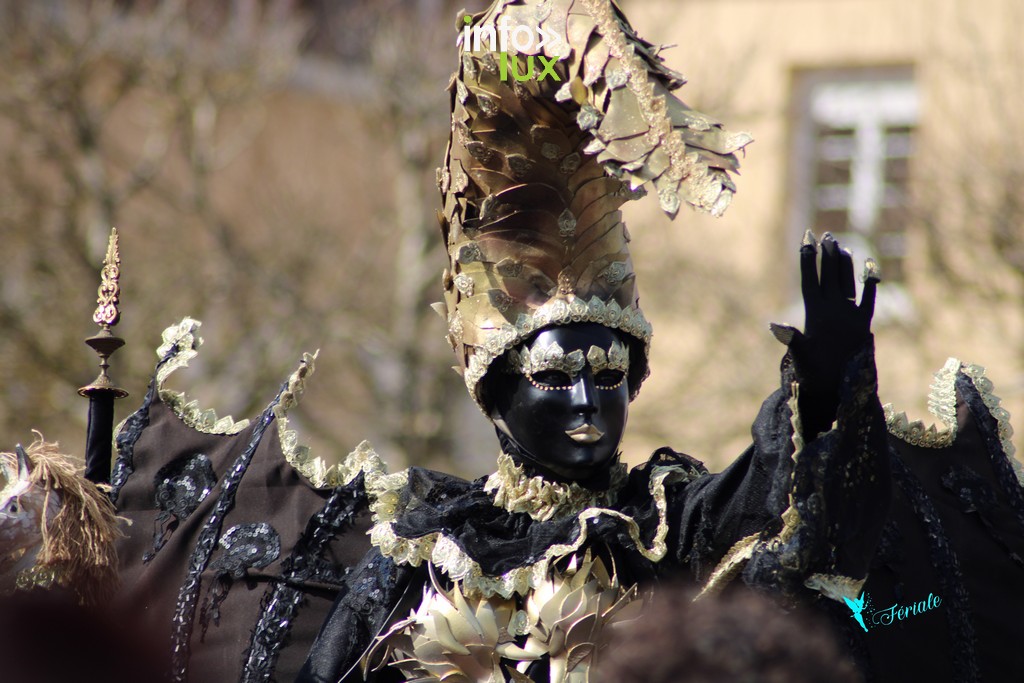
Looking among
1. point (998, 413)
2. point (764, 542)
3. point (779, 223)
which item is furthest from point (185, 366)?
point (779, 223)

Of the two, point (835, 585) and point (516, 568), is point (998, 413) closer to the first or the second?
point (835, 585)

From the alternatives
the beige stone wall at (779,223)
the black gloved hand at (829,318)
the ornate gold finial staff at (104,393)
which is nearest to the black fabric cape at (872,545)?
the black gloved hand at (829,318)

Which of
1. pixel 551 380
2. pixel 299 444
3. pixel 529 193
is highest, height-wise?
pixel 529 193

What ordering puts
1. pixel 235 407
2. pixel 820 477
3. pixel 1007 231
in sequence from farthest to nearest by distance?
pixel 235 407, pixel 1007 231, pixel 820 477

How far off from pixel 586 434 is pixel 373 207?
8298 mm

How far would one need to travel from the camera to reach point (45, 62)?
983 centimetres

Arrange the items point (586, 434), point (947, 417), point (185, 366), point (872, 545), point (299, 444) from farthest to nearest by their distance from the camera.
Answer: point (185, 366) → point (299, 444) → point (947, 417) → point (586, 434) → point (872, 545)

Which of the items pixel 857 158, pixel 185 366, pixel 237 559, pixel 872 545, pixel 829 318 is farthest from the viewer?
pixel 857 158

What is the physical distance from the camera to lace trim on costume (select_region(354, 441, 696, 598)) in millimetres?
3203

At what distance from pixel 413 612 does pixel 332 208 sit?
832cm

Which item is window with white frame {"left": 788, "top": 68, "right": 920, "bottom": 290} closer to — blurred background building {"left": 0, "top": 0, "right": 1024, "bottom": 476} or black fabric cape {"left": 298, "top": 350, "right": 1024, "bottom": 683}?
blurred background building {"left": 0, "top": 0, "right": 1024, "bottom": 476}

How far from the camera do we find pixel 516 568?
332 cm

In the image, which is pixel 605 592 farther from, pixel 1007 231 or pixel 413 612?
pixel 1007 231

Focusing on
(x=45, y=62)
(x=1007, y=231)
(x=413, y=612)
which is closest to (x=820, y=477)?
(x=413, y=612)
